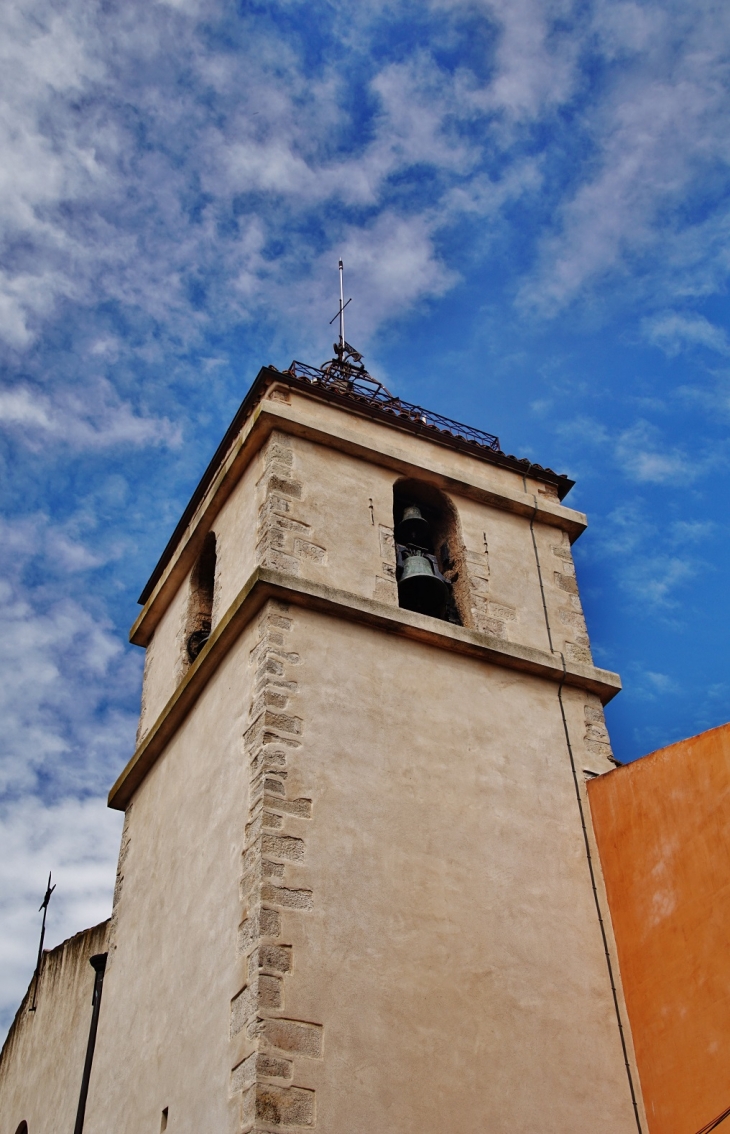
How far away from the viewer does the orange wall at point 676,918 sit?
6.67 metres

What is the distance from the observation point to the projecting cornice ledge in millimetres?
7984

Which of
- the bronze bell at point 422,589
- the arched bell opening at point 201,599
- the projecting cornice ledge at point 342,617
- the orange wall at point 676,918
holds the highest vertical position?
the arched bell opening at point 201,599

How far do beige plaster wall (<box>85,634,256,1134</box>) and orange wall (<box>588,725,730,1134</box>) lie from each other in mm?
2547

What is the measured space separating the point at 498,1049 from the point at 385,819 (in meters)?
1.45

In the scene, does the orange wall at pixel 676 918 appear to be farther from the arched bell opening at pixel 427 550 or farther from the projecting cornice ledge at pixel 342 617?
the arched bell opening at pixel 427 550

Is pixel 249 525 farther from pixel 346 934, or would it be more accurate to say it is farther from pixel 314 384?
pixel 346 934

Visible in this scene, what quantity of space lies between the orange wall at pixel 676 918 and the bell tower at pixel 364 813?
6.5 inches

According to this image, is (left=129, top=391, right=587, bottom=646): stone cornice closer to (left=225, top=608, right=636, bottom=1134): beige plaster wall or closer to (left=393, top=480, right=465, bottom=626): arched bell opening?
(left=393, top=480, right=465, bottom=626): arched bell opening

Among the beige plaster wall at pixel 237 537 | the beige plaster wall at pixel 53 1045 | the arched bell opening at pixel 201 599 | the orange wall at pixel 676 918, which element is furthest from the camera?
the arched bell opening at pixel 201 599

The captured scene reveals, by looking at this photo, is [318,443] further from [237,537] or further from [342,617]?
[342,617]

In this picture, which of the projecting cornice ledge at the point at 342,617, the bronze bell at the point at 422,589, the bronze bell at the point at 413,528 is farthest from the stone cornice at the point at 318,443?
the projecting cornice ledge at the point at 342,617

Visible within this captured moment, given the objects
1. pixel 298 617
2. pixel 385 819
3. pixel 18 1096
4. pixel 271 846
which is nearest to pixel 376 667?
pixel 298 617

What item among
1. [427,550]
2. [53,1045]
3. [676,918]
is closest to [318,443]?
[427,550]

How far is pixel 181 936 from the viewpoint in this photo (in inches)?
298
